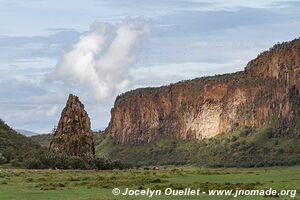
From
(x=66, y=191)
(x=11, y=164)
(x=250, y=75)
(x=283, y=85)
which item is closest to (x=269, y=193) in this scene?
(x=66, y=191)

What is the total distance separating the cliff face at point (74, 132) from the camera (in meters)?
84.8

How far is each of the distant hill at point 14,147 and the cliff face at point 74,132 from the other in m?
2.78

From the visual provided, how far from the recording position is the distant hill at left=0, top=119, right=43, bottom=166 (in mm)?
77500

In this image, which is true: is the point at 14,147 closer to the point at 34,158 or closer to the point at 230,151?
the point at 34,158

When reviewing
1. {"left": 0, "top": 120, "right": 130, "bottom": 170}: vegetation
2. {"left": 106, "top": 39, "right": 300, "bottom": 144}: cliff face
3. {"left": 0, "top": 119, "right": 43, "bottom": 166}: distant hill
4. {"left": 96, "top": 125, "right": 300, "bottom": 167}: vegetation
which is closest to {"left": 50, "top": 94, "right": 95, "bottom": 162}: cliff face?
{"left": 0, "top": 120, "right": 130, "bottom": 170}: vegetation

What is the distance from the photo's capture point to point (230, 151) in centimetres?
15950

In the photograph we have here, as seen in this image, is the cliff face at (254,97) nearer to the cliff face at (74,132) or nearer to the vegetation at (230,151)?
the vegetation at (230,151)

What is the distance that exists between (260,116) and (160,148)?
35.6 meters

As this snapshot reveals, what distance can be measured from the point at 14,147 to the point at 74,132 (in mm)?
7139

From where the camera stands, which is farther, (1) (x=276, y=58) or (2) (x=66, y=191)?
(1) (x=276, y=58)

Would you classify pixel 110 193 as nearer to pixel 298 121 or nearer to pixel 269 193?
pixel 269 193

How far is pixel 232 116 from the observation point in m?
186

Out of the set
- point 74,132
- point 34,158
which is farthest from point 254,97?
point 34,158

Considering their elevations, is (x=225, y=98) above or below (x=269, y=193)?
above
